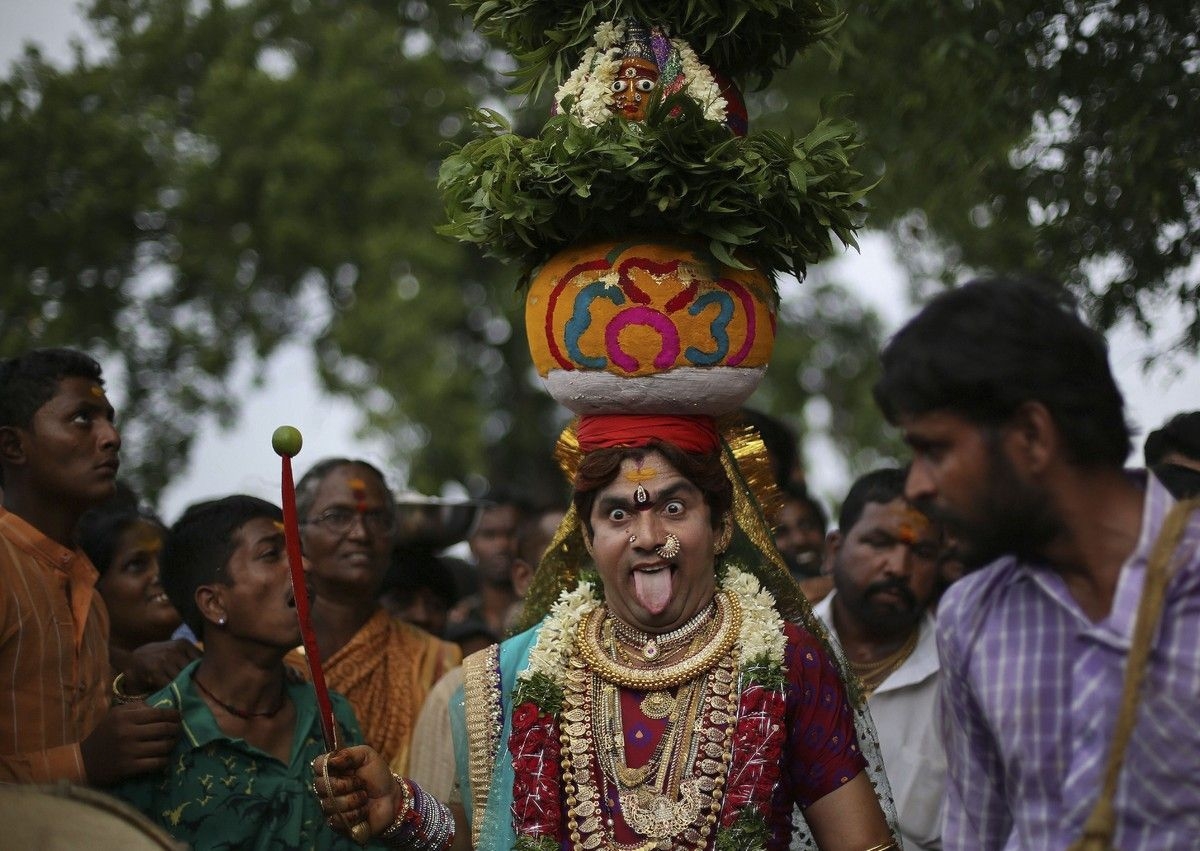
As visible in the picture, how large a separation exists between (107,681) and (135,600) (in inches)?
37.1

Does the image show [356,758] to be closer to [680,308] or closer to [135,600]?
[680,308]

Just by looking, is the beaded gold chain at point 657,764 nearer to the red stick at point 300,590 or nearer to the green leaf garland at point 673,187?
the red stick at point 300,590

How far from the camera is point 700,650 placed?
174 inches

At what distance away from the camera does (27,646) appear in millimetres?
4500

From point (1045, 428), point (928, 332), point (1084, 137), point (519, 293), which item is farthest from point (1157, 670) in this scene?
point (1084, 137)

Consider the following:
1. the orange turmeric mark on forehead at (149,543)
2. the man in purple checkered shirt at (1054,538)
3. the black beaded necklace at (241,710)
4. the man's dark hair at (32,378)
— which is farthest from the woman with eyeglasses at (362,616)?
the man in purple checkered shirt at (1054,538)

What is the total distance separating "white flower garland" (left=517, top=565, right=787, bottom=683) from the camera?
4359 millimetres

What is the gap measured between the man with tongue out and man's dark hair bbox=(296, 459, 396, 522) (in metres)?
2.07

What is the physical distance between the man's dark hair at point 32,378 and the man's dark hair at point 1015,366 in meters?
3.17

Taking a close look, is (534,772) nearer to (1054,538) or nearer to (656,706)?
(656,706)

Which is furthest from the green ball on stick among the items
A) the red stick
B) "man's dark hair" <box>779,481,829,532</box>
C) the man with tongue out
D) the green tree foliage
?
"man's dark hair" <box>779,481,829,532</box>

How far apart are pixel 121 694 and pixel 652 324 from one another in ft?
7.05

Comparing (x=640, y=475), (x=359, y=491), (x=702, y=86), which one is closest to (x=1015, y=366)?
(x=640, y=475)

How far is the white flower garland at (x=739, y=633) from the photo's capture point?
4359 millimetres
